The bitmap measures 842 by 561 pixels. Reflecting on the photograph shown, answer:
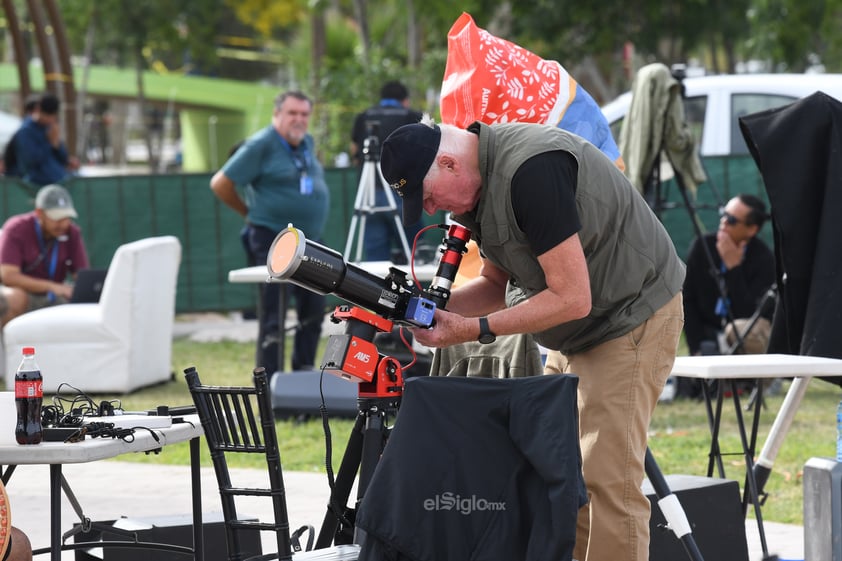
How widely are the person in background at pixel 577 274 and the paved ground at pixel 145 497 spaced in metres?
1.44

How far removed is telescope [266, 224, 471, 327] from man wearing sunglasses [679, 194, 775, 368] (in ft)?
17.8

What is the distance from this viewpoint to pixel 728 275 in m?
9.07

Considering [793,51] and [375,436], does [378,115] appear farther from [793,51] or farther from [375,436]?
[793,51]

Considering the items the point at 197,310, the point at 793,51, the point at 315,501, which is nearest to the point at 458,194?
the point at 315,501

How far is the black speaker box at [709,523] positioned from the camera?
4.70m

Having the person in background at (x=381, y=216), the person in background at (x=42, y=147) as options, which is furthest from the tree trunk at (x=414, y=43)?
the person in background at (x=381, y=216)

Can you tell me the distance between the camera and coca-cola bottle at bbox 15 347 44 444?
383 centimetres

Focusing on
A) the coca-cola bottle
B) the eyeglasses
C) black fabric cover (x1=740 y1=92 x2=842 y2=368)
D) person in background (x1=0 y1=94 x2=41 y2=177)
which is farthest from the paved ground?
person in background (x1=0 y1=94 x2=41 y2=177)

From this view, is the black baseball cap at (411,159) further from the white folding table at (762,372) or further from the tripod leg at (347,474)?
the white folding table at (762,372)

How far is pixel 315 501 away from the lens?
624cm

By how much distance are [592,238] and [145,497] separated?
3368 mm

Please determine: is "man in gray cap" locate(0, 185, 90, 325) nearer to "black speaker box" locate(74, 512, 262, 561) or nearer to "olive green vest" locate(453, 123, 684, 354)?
"black speaker box" locate(74, 512, 262, 561)

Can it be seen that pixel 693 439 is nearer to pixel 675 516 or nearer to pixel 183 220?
pixel 675 516

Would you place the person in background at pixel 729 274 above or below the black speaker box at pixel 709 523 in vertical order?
above
